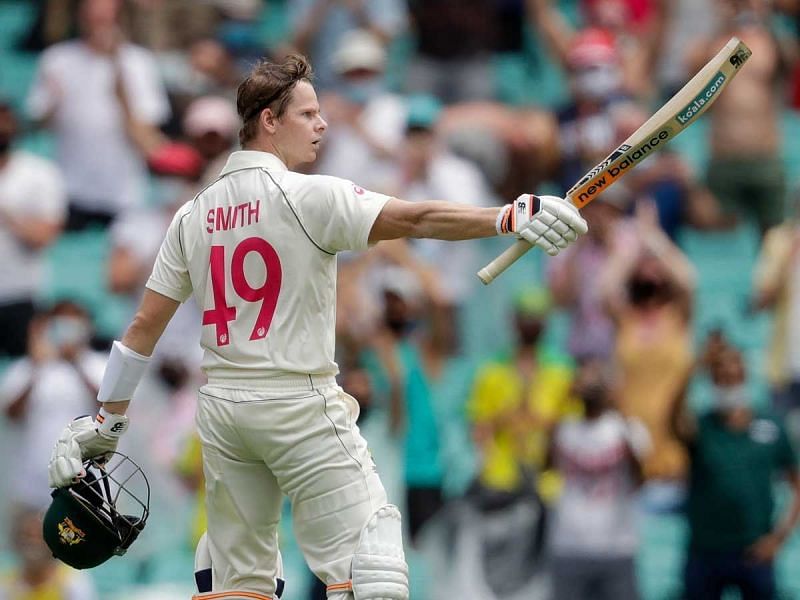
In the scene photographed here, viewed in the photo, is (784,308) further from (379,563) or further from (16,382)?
(379,563)

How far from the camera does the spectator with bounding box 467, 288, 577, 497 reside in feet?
34.8

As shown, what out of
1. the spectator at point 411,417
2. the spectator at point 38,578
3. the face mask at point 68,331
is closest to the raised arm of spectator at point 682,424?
the spectator at point 411,417

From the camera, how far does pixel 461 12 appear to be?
1381 cm

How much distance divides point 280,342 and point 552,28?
857 centimetres

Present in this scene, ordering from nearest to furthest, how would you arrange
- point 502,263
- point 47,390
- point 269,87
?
point 502,263 → point 269,87 → point 47,390

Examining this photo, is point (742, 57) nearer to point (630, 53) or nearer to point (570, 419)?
point (570, 419)

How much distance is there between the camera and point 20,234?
11.9 meters

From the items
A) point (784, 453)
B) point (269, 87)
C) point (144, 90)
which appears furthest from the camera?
point (144, 90)

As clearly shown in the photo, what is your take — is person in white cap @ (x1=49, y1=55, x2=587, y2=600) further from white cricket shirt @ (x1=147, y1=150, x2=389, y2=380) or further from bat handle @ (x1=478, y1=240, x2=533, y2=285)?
bat handle @ (x1=478, y1=240, x2=533, y2=285)

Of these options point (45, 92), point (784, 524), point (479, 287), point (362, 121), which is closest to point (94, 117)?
point (45, 92)

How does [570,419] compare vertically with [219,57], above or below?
below

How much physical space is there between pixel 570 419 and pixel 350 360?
4.51ft

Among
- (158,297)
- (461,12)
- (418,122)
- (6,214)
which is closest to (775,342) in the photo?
(418,122)

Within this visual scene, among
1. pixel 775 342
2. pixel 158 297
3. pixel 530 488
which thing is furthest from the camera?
pixel 775 342
